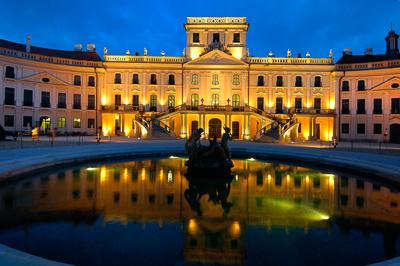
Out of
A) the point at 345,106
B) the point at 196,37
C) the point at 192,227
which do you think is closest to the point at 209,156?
the point at 192,227

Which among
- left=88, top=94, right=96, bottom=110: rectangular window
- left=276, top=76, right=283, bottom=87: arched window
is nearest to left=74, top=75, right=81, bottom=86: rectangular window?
left=88, top=94, right=96, bottom=110: rectangular window

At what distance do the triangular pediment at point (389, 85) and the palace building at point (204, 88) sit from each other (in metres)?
0.12

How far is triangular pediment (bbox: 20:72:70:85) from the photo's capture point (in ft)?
134

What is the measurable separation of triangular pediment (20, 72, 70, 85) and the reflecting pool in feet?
116

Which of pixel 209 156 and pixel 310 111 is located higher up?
pixel 310 111

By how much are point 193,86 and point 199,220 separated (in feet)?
125

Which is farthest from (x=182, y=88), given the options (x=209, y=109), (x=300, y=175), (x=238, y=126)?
(x=300, y=175)

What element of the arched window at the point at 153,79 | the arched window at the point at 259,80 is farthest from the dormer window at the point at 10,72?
the arched window at the point at 259,80

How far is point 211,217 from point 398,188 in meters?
7.94

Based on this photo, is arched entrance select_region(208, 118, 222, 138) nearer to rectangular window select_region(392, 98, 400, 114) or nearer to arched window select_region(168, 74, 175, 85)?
arched window select_region(168, 74, 175, 85)

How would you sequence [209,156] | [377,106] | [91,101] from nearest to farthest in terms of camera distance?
[209,156], [377,106], [91,101]

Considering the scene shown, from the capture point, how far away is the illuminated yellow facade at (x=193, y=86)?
1683 inches

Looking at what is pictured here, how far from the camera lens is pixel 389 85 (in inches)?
1597

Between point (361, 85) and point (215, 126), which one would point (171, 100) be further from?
point (361, 85)
